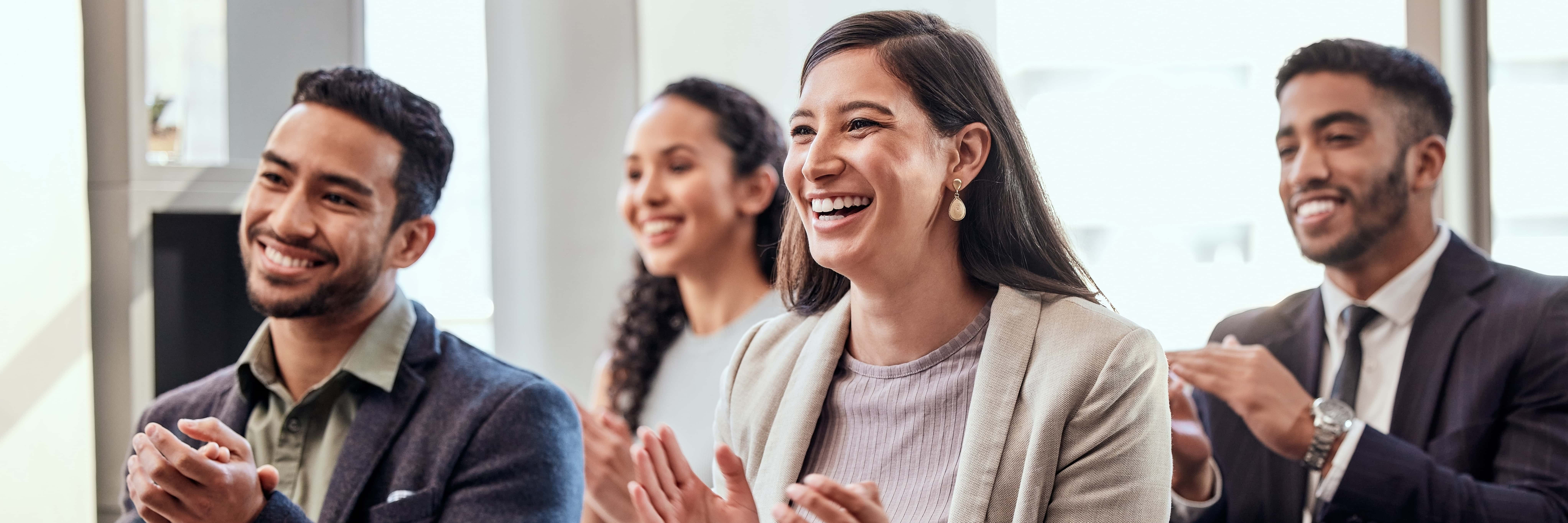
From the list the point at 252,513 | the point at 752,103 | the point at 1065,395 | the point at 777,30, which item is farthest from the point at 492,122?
Result: the point at 1065,395

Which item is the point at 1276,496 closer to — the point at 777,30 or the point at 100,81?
the point at 777,30

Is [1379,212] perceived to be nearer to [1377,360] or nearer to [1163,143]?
[1377,360]

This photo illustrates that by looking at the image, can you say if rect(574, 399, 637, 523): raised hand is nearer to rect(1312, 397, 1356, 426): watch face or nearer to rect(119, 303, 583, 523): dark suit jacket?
rect(119, 303, 583, 523): dark suit jacket

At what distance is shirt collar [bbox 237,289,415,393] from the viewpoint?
1.85 m

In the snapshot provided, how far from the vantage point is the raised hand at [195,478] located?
1.47m

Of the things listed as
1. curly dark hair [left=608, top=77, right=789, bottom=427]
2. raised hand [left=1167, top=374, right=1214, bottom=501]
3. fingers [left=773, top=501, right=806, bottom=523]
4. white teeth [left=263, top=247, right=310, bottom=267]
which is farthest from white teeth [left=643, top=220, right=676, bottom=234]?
fingers [left=773, top=501, right=806, bottom=523]

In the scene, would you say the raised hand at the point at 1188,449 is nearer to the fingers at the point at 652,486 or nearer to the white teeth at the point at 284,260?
the fingers at the point at 652,486

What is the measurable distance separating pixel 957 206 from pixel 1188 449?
0.93 meters

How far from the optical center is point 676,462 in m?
1.28

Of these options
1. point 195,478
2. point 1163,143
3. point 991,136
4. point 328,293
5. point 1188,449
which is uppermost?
point 1163,143

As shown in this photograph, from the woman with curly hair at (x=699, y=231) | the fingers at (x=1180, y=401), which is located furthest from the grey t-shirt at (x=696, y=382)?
the fingers at (x=1180, y=401)

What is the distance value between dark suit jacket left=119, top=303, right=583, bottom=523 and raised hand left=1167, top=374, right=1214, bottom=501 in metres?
1.11

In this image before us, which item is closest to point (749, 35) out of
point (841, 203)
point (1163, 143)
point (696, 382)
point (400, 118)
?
point (696, 382)

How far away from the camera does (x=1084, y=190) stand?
142 inches
